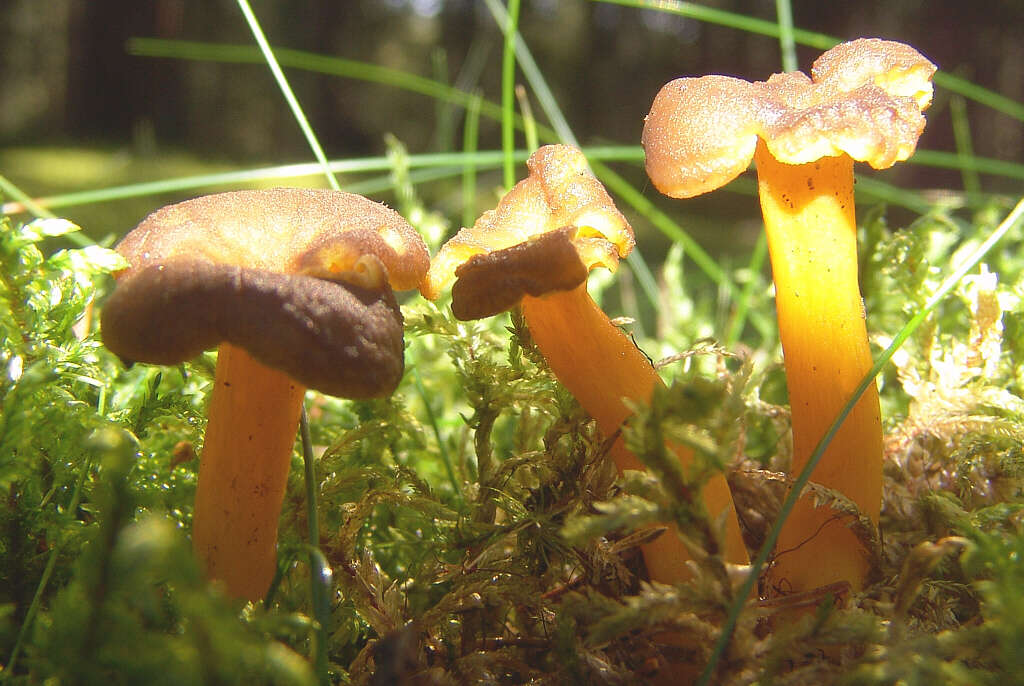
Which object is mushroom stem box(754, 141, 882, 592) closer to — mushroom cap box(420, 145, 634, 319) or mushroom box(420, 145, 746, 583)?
mushroom box(420, 145, 746, 583)

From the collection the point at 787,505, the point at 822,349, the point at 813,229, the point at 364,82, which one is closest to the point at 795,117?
the point at 813,229

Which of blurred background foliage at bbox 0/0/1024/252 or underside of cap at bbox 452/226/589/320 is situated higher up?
blurred background foliage at bbox 0/0/1024/252

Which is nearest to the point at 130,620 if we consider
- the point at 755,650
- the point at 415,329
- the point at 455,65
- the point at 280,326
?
the point at 280,326

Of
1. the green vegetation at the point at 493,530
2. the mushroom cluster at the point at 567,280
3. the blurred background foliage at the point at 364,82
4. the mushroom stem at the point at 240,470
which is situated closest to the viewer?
the green vegetation at the point at 493,530

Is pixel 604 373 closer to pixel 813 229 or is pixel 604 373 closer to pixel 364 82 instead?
pixel 813 229

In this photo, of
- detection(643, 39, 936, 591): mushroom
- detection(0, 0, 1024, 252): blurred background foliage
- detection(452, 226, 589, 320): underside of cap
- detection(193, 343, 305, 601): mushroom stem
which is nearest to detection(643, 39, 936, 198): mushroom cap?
detection(643, 39, 936, 591): mushroom

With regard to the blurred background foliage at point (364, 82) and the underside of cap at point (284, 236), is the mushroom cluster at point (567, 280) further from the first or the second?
the blurred background foliage at point (364, 82)

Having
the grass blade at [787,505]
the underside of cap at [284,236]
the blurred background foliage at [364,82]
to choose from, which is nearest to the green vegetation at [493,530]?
the grass blade at [787,505]
